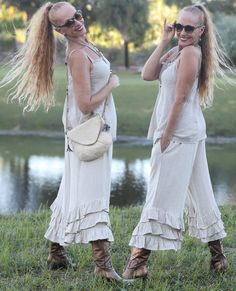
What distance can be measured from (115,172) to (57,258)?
8.91m

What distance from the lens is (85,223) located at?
13.1 ft

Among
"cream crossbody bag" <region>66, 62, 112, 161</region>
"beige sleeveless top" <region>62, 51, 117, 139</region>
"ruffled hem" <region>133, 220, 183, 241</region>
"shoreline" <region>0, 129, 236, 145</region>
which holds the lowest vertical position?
"shoreline" <region>0, 129, 236, 145</region>

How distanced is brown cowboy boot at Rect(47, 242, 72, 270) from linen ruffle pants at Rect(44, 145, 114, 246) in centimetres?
30

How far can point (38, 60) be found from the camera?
4.19 meters

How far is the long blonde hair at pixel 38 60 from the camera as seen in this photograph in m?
4.12

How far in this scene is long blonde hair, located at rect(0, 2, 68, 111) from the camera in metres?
4.12

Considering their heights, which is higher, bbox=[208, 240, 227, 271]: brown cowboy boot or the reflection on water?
bbox=[208, 240, 227, 271]: brown cowboy boot

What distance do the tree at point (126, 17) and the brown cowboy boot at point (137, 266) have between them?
2984cm

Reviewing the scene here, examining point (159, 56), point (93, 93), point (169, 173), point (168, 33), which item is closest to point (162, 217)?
point (169, 173)

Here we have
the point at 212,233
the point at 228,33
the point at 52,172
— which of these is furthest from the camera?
the point at 228,33

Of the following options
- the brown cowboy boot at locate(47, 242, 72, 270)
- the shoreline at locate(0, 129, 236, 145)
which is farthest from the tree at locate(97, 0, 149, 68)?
the brown cowboy boot at locate(47, 242, 72, 270)

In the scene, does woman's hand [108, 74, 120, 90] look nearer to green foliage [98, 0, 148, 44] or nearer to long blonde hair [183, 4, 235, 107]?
long blonde hair [183, 4, 235, 107]

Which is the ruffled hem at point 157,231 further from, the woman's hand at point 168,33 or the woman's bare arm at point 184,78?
the woman's hand at point 168,33

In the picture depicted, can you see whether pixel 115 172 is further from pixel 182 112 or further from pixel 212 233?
pixel 182 112
